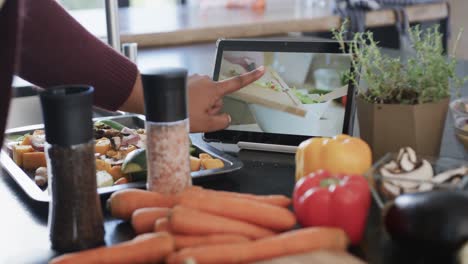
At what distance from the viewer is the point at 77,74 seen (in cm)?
134

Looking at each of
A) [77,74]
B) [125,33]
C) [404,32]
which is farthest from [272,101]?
[404,32]

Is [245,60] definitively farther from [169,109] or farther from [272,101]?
[169,109]

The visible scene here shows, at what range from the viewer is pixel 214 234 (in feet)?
3.02

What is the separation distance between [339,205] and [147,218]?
27 cm

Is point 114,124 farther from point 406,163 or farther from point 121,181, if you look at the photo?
point 406,163

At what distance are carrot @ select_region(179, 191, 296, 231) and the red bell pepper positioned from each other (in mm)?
26

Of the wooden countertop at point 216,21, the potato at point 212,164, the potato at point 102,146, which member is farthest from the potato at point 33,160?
the wooden countertop at point 216,21

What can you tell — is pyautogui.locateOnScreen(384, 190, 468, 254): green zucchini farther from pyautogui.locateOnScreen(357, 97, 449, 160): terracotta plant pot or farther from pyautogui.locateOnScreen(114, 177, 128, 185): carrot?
pyautogui.locateOnScreen(114, 177, 128, 185): carrot

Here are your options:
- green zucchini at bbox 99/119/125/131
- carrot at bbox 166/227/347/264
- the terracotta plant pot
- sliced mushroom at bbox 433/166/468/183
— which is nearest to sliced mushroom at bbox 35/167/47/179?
green zucchini at bbox 99/119/125/131

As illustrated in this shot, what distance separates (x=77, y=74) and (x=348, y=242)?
2.20 ft

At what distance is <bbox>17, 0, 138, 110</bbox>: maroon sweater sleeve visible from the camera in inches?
50.9

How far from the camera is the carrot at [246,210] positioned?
95cm

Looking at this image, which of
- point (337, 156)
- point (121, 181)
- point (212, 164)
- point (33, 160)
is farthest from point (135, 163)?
point (337, 156)

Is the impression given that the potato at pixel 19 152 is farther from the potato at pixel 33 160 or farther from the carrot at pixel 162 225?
the carrot at pixel 162 225
